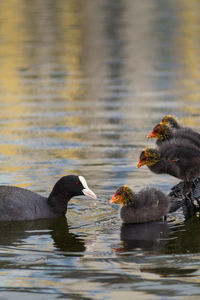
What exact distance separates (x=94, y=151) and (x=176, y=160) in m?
3.42

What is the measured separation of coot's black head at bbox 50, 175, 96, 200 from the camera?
10117 millimetres

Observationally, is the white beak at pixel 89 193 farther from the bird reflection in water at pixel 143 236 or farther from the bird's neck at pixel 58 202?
the bird reflection in water at pixel 143 236

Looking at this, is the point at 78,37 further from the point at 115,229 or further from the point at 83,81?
the point at 115,229

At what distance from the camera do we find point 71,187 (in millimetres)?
10180

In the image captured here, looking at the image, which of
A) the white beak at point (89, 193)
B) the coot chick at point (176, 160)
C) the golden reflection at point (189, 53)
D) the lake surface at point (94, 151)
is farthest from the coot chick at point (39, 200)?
the golden reflection at point (189, 53)

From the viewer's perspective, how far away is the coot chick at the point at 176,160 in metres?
10.2

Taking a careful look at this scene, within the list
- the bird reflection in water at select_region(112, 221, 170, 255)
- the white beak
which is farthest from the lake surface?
the white beak

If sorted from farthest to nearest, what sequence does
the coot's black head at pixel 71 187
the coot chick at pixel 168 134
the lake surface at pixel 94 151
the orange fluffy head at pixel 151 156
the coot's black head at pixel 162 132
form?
the coot's black head at pixel 162 132 → the coot chick at pixel 168 134 → the orange fluffy head at pixel 151 156 → the coot's black head at pixel 71 187 → the lake surface at pixel 94 151

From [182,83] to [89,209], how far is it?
38.6 ft

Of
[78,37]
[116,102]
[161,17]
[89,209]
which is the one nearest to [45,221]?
[89,209]

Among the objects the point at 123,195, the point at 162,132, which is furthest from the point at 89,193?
the point at 162,132

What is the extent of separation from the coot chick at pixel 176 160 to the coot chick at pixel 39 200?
0.89 m

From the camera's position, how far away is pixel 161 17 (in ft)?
150

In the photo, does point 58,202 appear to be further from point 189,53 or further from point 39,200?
point 189,53
